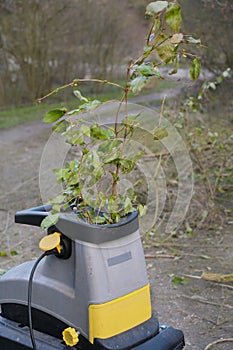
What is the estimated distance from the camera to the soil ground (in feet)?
10.0

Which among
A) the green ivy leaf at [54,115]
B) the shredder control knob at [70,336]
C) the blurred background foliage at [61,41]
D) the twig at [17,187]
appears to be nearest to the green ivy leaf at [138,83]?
the green ivy leaf at [54,115]

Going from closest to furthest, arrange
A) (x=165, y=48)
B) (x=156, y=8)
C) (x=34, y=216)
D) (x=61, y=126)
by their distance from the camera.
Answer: (x=156, y=8)
(x=165, y=48)
(x=61, y=126)
(x=34, y=216)

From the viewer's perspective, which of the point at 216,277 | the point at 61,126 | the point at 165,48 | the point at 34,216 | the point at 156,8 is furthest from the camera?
the point at 216,277

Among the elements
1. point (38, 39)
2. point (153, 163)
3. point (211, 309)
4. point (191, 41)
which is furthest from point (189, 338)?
point (38, 39)

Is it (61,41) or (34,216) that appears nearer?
(34,216)

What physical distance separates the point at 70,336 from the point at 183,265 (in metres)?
2.04

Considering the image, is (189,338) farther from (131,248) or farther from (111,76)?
(111,76)

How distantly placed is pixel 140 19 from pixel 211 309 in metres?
9.15

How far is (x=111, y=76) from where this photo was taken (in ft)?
40.7

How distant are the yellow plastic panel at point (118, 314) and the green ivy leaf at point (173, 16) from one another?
0.89m

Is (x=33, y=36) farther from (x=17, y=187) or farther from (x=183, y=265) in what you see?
(x=183, y=265)

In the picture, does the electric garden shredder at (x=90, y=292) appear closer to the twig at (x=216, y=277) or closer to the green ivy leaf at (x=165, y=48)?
the green ivy leaf at (x=165, y=48)

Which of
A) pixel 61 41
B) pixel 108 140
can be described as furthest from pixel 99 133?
pixel 61 41

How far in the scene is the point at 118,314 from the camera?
1917 millimetres
